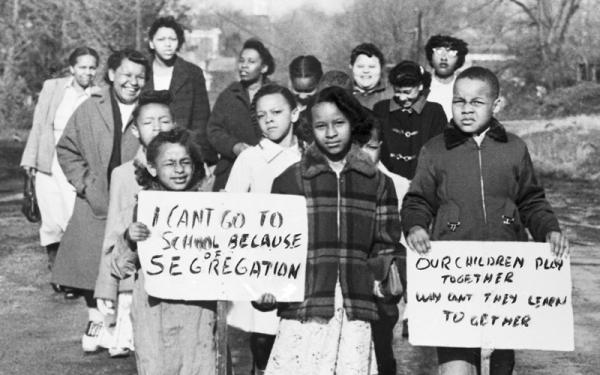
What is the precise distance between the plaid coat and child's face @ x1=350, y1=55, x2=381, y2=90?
2.84 m

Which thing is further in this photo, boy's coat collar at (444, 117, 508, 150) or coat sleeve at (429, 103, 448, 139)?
coat sleeve at (429, 103, 448, 139)

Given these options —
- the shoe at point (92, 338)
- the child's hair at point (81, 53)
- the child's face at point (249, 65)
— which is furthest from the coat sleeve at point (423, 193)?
the child's hair at point (81, 53)

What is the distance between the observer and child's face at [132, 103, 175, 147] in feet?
21.7

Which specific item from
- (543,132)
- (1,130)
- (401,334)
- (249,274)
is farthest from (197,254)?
(1,130)

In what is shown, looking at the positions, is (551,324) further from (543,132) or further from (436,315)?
(543,132)

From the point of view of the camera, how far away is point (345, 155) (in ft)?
17.7

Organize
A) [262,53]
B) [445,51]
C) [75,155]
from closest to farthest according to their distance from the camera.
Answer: [75,155] < [262,53] < [445,51]

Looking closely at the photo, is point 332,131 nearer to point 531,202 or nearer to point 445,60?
point 531,202

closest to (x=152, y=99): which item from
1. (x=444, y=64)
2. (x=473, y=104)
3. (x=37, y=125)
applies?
(x=473, y=104)

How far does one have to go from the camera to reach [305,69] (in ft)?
26.5

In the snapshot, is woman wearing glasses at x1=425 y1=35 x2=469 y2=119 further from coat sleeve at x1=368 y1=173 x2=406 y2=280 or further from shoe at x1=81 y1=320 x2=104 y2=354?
coat sleeve at x1=368 y1=173 x2=406 y2=280

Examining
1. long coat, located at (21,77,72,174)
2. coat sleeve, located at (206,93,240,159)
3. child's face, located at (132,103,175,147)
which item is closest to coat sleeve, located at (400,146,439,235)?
child's face, located at (132,103,175,147)

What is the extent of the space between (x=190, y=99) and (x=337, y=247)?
3292 mm

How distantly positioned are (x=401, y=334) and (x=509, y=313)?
3.35 meters
